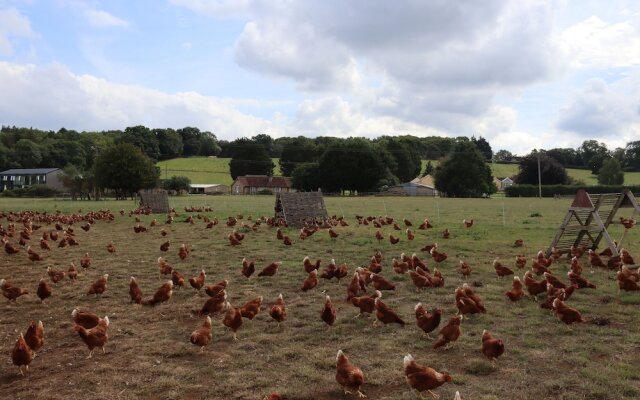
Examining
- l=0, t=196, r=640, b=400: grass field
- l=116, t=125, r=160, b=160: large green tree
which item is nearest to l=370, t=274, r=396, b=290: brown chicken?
l=0, t=196, r=640, b=400: grass field

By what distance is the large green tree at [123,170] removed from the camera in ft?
251

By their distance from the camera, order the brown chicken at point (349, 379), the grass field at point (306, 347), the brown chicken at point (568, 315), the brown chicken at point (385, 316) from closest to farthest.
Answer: the brown chicken at point (349, 379) < the grass field at point (306, 347) < the brown chicken at point (568, 315) < the brown chicken at point (385, 316)

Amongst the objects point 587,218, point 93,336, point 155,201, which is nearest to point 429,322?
point 93,336

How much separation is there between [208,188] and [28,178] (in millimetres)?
45656

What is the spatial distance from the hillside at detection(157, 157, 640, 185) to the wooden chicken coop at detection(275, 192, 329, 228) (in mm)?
107876

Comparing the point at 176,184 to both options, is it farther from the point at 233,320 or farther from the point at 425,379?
the point at 425,379

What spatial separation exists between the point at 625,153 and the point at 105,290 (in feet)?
532

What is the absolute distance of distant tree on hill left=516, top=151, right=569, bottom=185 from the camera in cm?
10575

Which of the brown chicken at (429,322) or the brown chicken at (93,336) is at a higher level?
the brown chicken at (429,322)

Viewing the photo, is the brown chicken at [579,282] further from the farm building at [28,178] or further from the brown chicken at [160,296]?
the farm building at [28,178]

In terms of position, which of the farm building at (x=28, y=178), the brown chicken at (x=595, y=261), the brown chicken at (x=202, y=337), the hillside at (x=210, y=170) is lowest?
the brown chicken at (x=202, y=337)

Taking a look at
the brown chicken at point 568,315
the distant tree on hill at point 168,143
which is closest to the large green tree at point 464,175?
the brown chicken at point 568,315

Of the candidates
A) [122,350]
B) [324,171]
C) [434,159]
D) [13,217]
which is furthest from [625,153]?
[122,350]

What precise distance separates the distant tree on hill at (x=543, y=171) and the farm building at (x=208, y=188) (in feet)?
235
